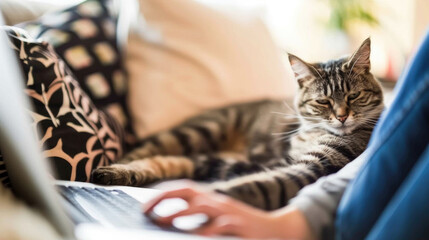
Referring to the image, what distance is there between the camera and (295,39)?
1134 millimetres

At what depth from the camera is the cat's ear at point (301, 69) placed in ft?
1.86

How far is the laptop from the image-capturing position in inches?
17.0

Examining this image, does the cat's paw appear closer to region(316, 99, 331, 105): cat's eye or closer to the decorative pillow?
the decorative pillow

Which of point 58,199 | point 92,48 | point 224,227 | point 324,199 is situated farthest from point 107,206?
point 92,48

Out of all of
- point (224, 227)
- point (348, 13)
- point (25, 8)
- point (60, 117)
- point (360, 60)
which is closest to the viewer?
point (224, 227)

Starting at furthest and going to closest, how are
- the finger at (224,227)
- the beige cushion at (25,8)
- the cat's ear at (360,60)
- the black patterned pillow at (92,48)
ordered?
the black patterned pillow at (92,48) → the beige cushion at (25,8) → the cat's ear at (360,60) → the finger at (224,227)

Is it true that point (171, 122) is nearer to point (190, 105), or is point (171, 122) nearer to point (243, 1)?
point (190, 105)

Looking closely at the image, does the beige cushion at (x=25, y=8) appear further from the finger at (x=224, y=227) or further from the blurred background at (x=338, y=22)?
the finger at (x=224, y=227)

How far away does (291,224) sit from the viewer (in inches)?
17.6

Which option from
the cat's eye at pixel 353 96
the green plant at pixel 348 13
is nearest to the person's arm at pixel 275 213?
the cat's eye at pixel 353 96

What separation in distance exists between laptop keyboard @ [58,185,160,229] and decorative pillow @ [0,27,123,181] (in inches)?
1.7

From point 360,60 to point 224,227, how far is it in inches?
12.7

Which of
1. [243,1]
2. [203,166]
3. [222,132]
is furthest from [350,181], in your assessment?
[243,1]

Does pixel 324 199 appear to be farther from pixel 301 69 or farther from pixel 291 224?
pixel 301 69
